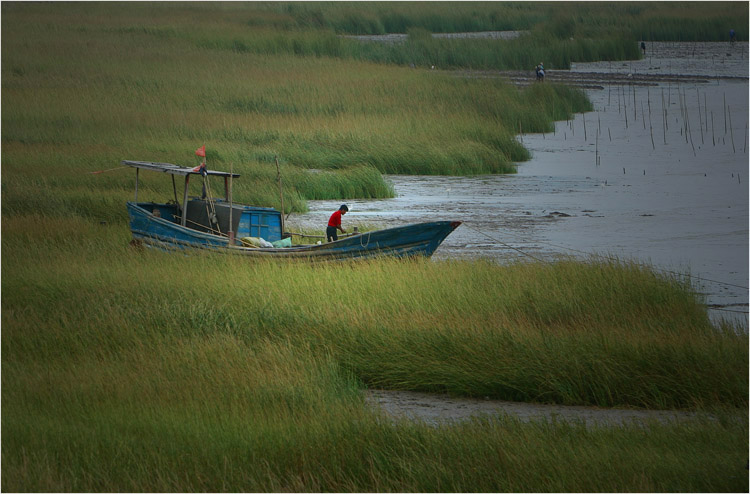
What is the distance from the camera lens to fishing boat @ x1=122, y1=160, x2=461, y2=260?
12.9 meters

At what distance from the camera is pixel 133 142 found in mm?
22641

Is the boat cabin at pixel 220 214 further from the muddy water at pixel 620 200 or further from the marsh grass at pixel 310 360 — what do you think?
the muddy water at pixel 620 200

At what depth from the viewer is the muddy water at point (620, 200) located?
15352 millimetres

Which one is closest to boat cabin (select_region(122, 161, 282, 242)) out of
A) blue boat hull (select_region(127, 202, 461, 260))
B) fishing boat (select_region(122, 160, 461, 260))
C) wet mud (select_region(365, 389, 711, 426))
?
fishing boat (select_region(122, 160, 461, 260))

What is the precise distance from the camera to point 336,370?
9.24 meters

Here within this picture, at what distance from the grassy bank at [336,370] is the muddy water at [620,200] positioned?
Result: 290 centimetres

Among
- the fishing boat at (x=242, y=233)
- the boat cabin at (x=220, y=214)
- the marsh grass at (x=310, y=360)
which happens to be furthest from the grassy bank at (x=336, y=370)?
the boat cabin at (x=220, y=214)

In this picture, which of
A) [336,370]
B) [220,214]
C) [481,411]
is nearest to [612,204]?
[220,214]

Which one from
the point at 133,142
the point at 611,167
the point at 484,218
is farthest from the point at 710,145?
the point at 133,142

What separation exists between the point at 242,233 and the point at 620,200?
9.36 meters

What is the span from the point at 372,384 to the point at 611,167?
16982mm

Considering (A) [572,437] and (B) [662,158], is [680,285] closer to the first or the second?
(A) [572,437]

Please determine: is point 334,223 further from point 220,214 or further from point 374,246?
point 220,214

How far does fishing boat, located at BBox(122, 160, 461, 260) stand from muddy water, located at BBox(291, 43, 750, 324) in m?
2.07
